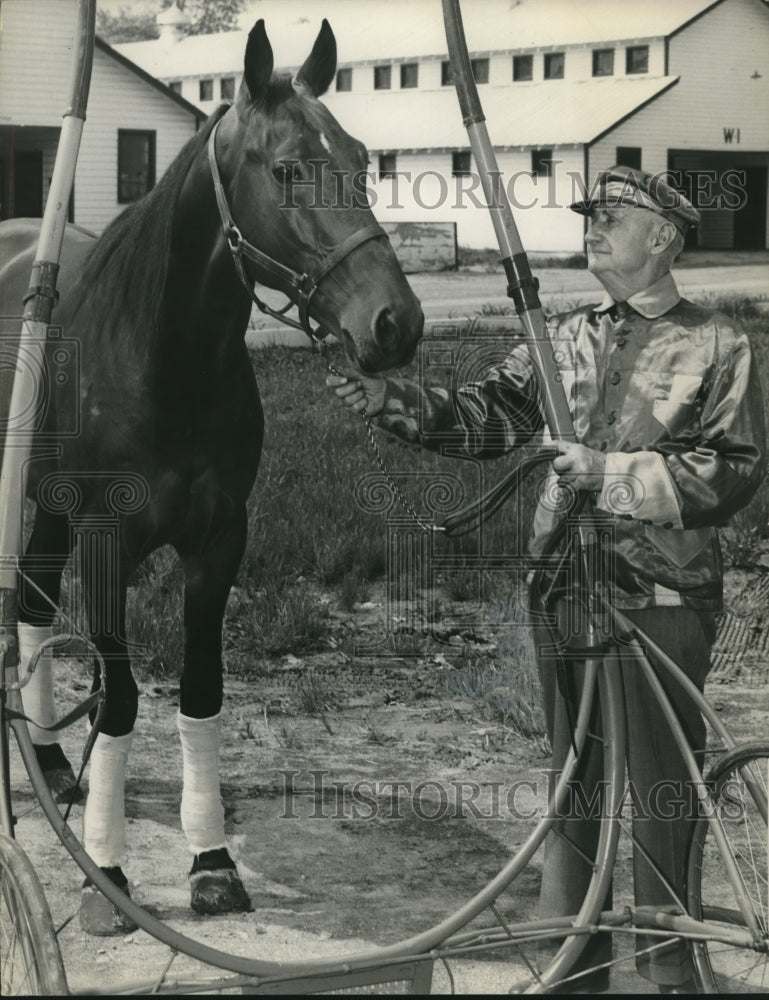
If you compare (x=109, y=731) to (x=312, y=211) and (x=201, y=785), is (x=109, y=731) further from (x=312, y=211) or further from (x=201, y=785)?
(x=312, y=211)

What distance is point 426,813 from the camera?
12.9 feet

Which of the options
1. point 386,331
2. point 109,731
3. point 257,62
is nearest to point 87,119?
point 257,62

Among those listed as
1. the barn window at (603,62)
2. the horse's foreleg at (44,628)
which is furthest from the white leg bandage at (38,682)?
the barn window at (603,62)

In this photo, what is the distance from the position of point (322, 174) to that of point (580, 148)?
1001mm

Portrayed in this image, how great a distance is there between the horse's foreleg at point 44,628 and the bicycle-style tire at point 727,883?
5.78ft

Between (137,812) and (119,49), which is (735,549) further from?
(119,49)

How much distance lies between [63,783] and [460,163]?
7.31 ft

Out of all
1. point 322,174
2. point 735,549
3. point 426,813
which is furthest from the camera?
point 735,549

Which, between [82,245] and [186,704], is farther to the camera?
[82,245]

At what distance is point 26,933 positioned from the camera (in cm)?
314

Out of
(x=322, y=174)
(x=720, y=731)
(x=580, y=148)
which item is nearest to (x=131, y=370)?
(x=322, y=174)

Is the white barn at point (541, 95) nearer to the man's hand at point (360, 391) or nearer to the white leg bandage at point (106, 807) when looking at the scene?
the man's hand at point (360, 391)

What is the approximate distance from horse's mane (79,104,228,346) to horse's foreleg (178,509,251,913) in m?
0.65

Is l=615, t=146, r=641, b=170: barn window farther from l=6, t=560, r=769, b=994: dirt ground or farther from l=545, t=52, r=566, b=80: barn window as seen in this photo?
l=6, t=560, r=769, b=994: dirt ground
